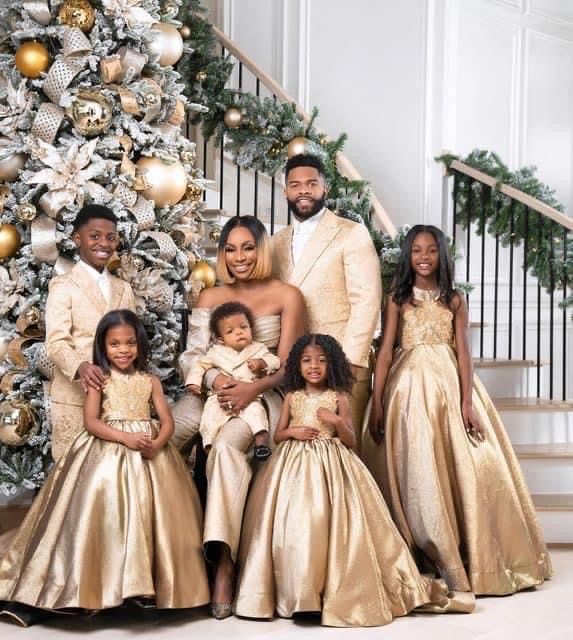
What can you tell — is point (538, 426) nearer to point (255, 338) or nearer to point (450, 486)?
point (450, 486)

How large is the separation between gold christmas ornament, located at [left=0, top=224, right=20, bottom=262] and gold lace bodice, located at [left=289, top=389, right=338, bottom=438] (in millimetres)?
1430

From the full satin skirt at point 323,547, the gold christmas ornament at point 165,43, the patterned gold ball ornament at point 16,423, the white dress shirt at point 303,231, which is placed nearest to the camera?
the full satin skirt at point 323,547

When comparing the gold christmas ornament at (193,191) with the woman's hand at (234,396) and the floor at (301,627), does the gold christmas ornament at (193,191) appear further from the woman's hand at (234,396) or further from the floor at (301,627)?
the floor at (301,627)

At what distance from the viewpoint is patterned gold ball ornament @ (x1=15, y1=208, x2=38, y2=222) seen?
4.27 meters

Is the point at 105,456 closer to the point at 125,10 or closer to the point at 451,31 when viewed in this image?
the point at 125,10

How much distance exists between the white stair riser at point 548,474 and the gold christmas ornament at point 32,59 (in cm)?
283

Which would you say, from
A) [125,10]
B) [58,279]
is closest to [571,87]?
[125,10]

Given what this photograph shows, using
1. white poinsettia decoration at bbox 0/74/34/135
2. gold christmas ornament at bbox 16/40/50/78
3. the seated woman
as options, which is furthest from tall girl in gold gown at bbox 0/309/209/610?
gold christmas ornament at bbox 16/40/50/78

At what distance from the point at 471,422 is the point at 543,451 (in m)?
1.15

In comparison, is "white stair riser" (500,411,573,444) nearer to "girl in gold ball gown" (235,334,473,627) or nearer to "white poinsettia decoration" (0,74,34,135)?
"girl in gold ball gown" (235,334,473,627)

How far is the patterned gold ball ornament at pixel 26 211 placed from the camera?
4.27m

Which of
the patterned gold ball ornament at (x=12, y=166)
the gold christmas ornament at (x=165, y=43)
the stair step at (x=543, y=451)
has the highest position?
the gold christmas ornament at (x=165, y=43)

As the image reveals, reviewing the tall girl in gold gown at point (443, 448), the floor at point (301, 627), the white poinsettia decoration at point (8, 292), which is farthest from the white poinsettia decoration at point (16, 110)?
the floor at point (301, 627)

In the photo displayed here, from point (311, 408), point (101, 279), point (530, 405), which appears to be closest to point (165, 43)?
point (101, 279)
